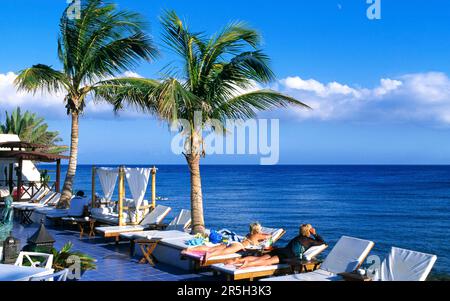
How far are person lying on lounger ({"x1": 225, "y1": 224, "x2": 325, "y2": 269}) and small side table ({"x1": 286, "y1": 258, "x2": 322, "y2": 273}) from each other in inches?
5.1

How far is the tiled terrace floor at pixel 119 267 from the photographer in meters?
7.62

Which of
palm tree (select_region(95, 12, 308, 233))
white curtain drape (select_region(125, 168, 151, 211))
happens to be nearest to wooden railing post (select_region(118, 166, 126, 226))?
white curtain drape (select_region(125, 168, 151, 211))

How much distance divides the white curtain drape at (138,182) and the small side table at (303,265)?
19.0 ft

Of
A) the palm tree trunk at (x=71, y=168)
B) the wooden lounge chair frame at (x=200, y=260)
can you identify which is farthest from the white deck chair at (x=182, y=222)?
the palm tree trunk at (x=71, y=168)

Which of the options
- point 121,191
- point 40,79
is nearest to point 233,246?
point 121,191

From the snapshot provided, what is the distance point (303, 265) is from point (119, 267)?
10.2ft

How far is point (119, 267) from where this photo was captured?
8.30 m

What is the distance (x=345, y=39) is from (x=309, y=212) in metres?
13.3

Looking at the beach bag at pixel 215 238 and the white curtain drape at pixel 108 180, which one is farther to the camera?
the white curtain drape at pixel 108 180

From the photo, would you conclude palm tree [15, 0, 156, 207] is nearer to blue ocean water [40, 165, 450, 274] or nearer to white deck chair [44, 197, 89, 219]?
white deck chair [44, 197, 89, 219]

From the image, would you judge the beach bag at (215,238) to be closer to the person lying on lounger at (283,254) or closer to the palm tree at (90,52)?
the person lying on lounger at (283,254)

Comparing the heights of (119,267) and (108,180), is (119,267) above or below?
below

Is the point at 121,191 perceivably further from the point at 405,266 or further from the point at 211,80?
the point at 405,266
